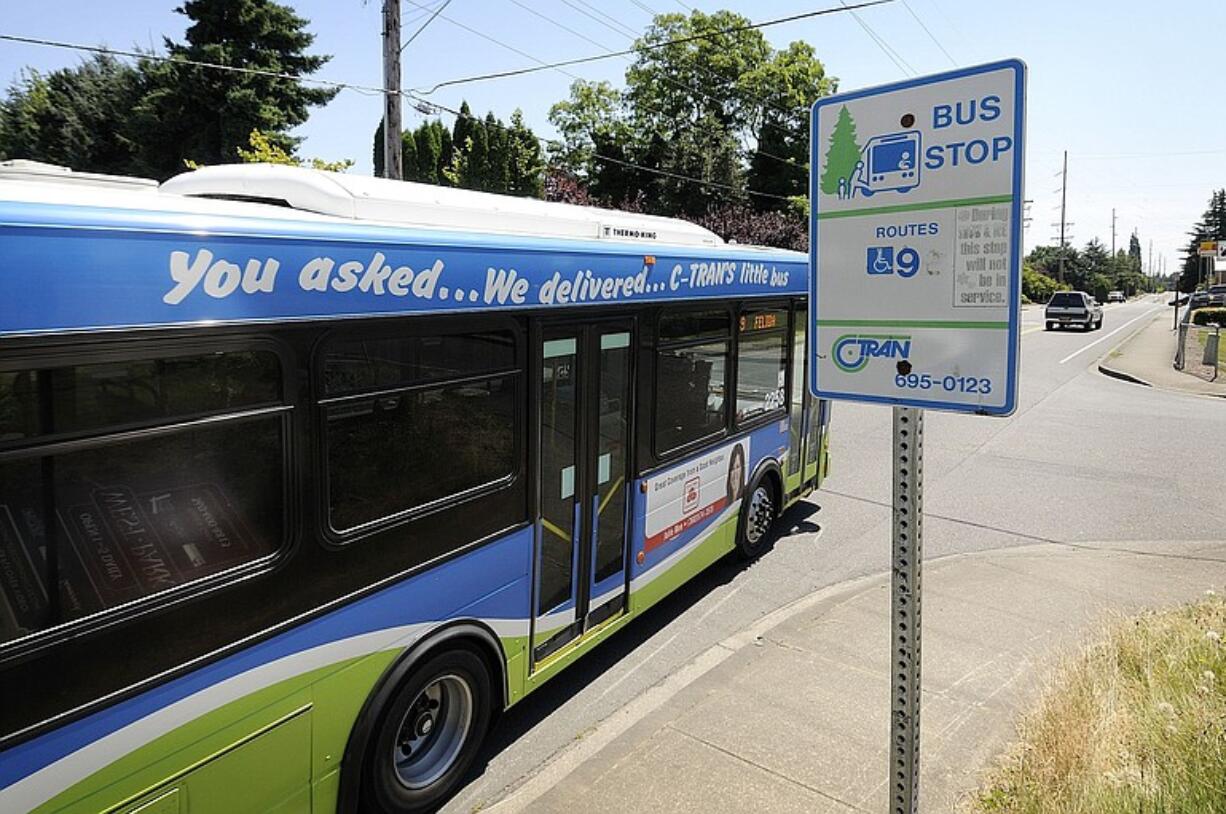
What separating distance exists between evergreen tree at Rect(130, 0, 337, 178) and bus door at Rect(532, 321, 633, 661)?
93.4ft

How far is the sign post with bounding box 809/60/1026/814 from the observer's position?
216 centimetres

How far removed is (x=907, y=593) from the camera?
2.41m

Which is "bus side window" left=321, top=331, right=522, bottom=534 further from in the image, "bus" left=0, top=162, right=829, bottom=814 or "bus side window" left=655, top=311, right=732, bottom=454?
"bus side window" left=655, top=311, right=732, bottom=454

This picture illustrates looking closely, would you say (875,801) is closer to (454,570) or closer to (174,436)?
(454,570)

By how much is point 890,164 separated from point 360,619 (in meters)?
2.66

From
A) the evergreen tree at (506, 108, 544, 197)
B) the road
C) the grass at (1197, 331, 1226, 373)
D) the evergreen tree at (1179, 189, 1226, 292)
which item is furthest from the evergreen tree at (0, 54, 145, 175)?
the evergreen tree at (1179, 189, 1226, 292)

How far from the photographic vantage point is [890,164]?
238cm

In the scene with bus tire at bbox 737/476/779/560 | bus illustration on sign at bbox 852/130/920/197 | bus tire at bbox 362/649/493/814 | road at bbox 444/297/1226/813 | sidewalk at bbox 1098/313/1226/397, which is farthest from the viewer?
sidewalk at bbox 1098/313/1226/397

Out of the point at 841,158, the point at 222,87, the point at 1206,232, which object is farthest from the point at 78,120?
the point at 1206,232

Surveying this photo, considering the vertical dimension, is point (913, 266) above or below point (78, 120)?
below

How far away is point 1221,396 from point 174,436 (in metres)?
20.8

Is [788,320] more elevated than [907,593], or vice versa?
[788,320]

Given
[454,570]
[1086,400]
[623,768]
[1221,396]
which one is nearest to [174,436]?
[454,570]

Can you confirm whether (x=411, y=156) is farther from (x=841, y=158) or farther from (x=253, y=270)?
(x=841, y=158)
